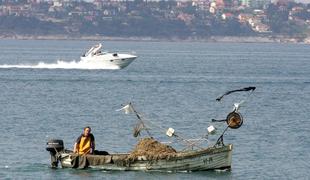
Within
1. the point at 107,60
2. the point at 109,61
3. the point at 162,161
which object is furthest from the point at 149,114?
the point at 109,61

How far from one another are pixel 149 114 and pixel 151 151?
27110mm

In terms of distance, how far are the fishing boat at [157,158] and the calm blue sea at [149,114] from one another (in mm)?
356

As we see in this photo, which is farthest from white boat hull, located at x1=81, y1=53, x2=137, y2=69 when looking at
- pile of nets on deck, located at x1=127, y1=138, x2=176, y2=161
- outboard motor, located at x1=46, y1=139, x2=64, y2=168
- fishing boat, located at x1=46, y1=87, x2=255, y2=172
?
pile of nets on deck, located at x1=127, y1=138, x2=176, y2=161

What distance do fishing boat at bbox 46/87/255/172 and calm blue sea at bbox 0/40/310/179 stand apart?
1.17ft

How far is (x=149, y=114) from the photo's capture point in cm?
7631

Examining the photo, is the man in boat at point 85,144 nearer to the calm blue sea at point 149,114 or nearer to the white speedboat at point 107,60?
the calm blue sea at point 149,114

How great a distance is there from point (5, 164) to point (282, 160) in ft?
38.3

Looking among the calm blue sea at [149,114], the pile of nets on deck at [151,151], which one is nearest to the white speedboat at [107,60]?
the calm blue sea at [149,114]

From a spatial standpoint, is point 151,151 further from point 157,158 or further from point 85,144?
point 85,144

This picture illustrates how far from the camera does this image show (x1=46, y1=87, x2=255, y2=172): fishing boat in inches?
1911

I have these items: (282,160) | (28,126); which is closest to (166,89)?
(28,126)

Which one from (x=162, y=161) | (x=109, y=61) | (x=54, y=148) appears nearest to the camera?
(x=162, y=161)

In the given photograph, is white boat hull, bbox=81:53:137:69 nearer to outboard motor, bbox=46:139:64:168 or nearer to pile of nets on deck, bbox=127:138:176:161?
outboard motor, bbox=46:139:64:168

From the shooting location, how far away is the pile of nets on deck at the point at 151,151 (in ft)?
161
